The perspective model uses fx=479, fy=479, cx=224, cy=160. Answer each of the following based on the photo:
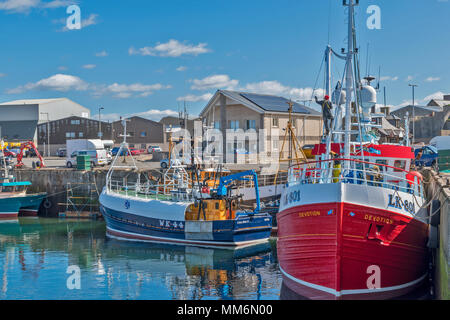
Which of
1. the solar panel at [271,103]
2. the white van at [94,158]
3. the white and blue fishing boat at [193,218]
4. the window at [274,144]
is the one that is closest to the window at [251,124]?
the solar panel at [271,103]

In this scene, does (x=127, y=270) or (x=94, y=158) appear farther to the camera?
(x=94, y=158)

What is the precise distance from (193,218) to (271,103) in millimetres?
24072

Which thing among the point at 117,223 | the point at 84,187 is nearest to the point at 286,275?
the point at 117,223

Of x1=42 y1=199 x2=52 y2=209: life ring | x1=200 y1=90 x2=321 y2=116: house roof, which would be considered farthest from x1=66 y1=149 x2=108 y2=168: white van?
x1=200 y1=90 x2=321 y2=116: house roof

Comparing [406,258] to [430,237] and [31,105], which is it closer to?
[430,237]

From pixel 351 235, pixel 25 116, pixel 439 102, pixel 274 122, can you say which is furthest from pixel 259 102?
pixel 25 116

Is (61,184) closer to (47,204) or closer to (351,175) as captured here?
(47,204)

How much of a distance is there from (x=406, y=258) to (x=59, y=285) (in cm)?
1242

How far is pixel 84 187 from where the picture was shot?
126 ft

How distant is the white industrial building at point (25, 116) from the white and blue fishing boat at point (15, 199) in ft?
119

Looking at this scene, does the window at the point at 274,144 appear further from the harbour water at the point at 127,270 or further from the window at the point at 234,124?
the harbour water at the point at 127,270

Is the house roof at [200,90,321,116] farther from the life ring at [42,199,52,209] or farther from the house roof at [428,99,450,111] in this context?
the house roof at [428,99,450,111]

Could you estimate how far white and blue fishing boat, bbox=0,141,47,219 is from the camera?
36656 mm

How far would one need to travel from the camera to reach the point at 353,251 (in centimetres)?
1335
